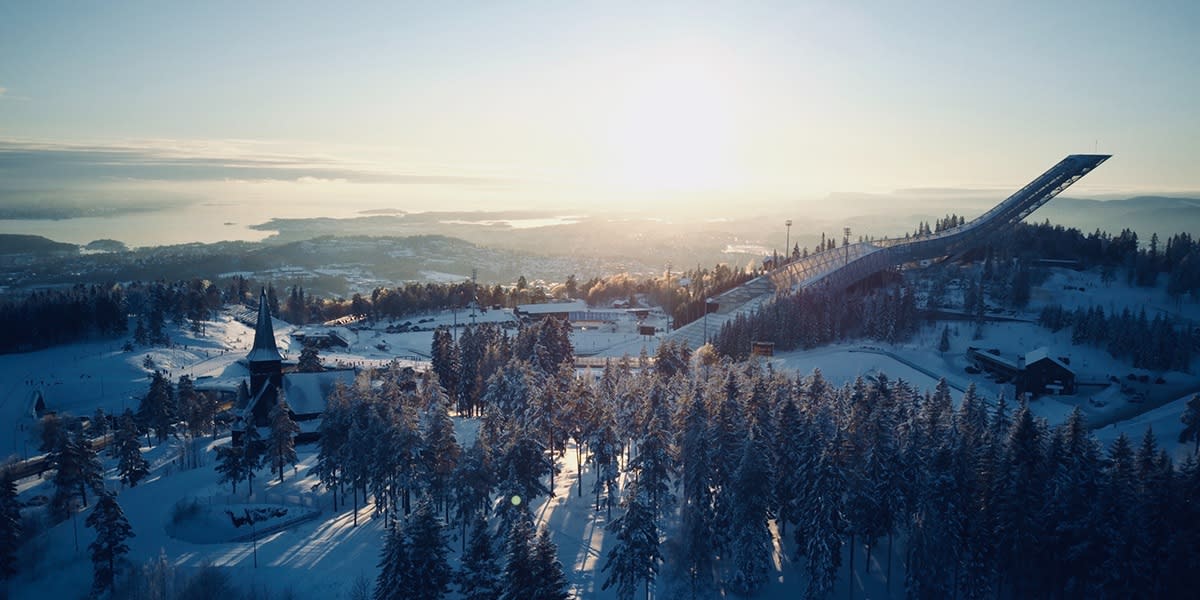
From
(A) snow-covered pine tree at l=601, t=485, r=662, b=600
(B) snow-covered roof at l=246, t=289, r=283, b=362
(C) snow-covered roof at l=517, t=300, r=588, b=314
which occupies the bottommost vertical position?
(C) snow-covered roof at l=517, t=300, r=588, b=314

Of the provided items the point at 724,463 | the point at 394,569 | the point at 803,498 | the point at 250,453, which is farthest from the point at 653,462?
the point at 250,453

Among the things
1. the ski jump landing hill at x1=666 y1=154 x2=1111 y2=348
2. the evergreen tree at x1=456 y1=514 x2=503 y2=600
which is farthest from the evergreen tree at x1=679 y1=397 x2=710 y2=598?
the ski jump landing hill at x1=666 y1=154 x2=1111 y2=348

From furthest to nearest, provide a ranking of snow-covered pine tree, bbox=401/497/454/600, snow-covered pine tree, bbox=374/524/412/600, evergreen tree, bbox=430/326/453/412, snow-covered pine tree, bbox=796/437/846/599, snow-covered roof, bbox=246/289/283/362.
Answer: evergreen tree, bbox=430/326/453/412, snow-covered roof, bbox=246/289/283/362, snow-covered pine tree, bbox=796/437/846/599, snow-covered pine tree, bbox=401/497/454/600, snow-covered pine tree, bbox=374/524/412/600

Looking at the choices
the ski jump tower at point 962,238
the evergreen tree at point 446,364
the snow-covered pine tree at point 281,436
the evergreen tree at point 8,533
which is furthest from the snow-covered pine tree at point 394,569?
the ski jump tower at point 962,238

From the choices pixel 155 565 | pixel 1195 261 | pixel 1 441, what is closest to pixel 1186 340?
pixel 1195 261

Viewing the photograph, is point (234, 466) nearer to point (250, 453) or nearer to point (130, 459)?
point (250, 453)

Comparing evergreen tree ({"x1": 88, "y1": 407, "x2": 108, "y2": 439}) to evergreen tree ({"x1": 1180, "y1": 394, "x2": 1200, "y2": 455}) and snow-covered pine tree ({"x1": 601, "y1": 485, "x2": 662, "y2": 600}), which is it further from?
evergreen tree ({"x1": 1180, "y1": 394, "x2": 1200, "y2": 455})

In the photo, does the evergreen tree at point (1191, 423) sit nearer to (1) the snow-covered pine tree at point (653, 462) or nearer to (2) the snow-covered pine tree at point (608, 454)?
(1) the snow-covered pine tree at point (653, 462)
